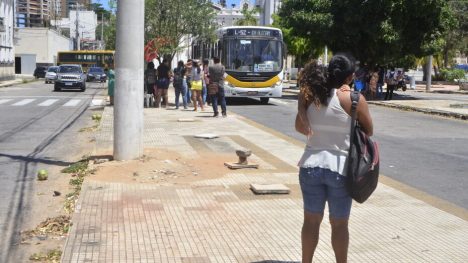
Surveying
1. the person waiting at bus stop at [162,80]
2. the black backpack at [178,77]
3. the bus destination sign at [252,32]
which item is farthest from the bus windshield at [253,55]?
the person waiting at bus stop at [162,80]

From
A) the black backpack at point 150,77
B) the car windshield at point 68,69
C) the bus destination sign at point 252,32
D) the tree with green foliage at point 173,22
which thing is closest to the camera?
the black backpack at point 150,77

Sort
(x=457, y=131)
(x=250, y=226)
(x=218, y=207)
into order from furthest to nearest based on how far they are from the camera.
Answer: (x=457, y=131)
(x=218, y=207)
(x=250, y=226)

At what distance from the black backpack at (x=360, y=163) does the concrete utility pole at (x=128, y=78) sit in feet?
19.4

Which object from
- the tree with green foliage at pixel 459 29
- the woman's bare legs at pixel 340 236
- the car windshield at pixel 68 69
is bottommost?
the woman's bare legs at pixel 340 236

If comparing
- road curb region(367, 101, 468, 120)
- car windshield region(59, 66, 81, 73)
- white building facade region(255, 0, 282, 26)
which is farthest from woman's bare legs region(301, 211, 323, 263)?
white building facade region(255, 0, 282, 26)

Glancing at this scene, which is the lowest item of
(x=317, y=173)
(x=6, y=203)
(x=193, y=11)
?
(x=6, y=203)

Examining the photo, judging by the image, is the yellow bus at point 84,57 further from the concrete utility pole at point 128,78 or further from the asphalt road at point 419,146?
the concrete utility pole at point 128,78

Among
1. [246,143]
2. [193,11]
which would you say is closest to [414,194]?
[246,143]

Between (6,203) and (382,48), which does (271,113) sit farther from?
(6,203)

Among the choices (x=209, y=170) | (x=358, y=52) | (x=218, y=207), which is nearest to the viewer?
(x=218, y=207)

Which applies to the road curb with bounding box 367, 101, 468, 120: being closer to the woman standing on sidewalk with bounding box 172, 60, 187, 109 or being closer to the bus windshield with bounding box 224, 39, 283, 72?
the bus windshield with bounding box 224, 39, 283, 72

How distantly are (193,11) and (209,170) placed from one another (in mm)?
21035

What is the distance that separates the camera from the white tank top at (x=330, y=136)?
14.2ft

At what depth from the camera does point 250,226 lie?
6281 millimetres
